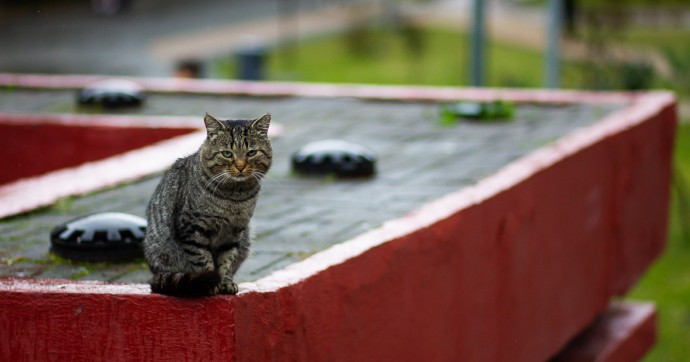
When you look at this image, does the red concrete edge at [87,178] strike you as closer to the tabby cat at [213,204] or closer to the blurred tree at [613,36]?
the tabby cat at [213,204]

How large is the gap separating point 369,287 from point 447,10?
110ft

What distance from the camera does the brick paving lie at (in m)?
6.93

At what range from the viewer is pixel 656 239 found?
12.9 m

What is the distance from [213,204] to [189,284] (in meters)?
0.48

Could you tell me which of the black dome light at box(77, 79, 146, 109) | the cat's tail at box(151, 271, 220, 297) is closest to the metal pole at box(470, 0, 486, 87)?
the black dome light at box(77, 79, 146, 109)

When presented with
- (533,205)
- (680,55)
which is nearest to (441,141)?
(533,205)

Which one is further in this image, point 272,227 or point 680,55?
point 680,55

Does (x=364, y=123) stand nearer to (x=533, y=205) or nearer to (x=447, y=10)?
(x=533, y=205)

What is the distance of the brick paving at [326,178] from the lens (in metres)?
6.93

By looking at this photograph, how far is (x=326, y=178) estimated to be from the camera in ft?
30.9

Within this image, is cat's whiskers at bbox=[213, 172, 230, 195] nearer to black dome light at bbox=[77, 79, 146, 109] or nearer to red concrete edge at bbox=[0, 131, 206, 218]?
red concrete edge at bbox=[0, 131, 206, 218]

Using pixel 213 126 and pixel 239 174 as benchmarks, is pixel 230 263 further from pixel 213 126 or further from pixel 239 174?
pixel 213 126

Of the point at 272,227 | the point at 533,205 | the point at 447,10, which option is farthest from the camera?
the point at 447,10

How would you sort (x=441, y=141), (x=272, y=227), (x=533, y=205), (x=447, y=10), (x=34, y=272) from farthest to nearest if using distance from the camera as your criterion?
(x=447, y=10)
(x=441, y=141)
(x=533, y=205)
(x=272, y=227)
(x=34, y=272)
